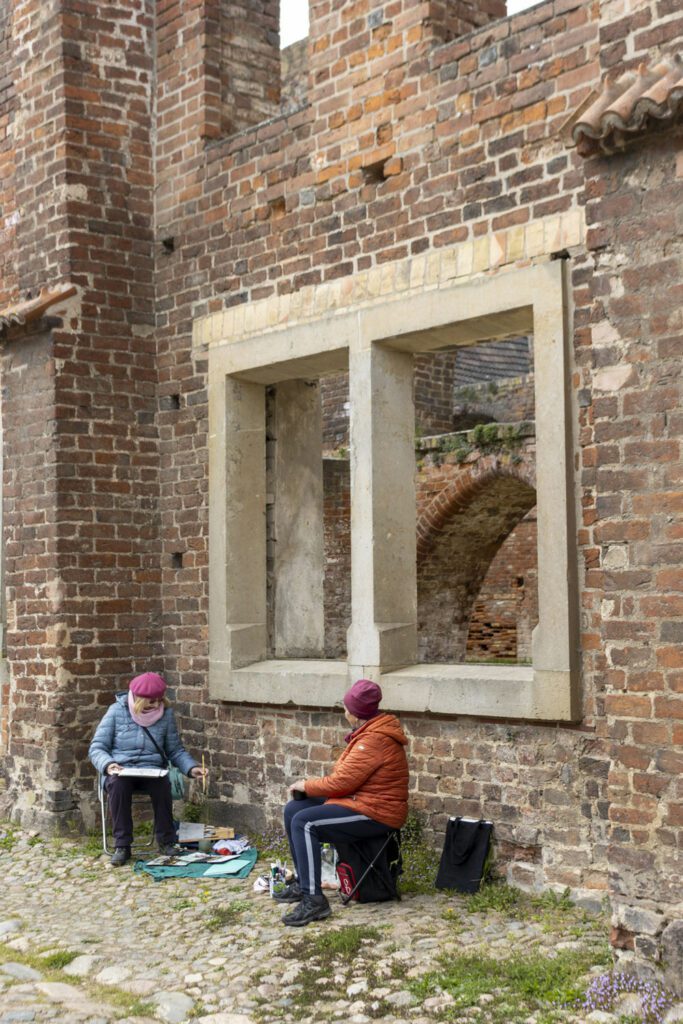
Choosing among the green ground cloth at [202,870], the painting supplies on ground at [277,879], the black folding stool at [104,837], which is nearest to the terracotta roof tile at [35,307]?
the black folding stool at [104,837]

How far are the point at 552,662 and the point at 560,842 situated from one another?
0.96 metres

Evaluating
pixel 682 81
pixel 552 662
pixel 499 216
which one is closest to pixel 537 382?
pixel 499 216

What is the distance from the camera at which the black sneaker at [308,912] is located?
21.0 feet

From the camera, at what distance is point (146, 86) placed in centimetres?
964

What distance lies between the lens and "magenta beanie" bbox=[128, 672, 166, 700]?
26.8 feet

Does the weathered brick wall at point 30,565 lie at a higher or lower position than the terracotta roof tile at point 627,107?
lower

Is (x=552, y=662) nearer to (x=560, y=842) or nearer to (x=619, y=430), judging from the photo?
(x=560, y=842)

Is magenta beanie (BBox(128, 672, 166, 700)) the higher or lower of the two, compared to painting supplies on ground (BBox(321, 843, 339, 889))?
higher

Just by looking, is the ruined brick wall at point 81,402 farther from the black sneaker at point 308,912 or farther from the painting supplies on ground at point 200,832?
the black sneaker at point 308,912

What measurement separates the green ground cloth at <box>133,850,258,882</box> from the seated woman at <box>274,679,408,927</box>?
2.70ft

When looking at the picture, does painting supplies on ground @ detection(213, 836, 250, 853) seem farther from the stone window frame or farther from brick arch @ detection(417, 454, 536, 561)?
brick arch @ detection(417, 454, 536, 561)

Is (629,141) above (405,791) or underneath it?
above

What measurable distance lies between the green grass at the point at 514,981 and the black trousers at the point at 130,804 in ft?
9.62

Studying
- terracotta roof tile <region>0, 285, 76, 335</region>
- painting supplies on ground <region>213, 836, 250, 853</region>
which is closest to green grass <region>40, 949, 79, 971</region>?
painting supplies on ground <region>213, 836, 250, 853</region>
